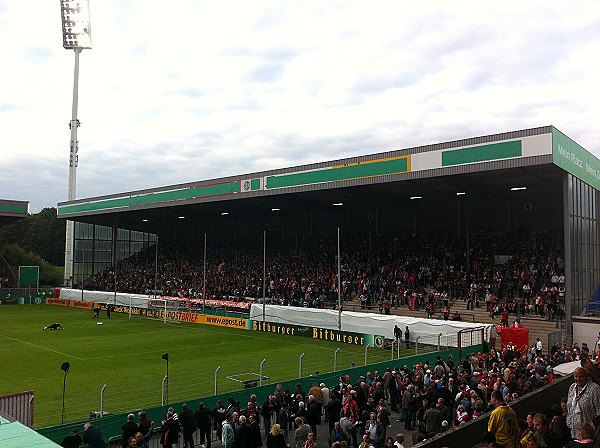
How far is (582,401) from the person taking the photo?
8.94 meters

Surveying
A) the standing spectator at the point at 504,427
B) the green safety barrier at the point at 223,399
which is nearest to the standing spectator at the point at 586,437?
the standing spectator at the point at 504,427

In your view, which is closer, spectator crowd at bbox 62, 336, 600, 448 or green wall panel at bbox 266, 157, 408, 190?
spectator crowd at bbox 62, 336, 600, 448

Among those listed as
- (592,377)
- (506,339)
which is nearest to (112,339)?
(506,339)

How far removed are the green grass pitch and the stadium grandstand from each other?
8181 millimetres

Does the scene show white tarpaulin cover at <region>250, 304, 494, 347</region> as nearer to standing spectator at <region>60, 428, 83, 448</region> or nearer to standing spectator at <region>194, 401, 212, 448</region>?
standing spectator at <region>194, 401, 212, 448</region>

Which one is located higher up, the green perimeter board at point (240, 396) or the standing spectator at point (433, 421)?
the standing spectator at point (433, 421)

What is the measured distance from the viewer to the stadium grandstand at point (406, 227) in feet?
106

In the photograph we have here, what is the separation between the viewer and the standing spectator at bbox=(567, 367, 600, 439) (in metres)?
8.85

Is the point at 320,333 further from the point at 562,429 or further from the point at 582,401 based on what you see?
the point at 582,401

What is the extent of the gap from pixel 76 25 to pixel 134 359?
5669 cm

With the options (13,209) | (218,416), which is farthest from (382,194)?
(13,209)

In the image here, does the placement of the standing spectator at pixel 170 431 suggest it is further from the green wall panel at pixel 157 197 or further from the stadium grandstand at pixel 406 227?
the green wall panel at pixel 157 197

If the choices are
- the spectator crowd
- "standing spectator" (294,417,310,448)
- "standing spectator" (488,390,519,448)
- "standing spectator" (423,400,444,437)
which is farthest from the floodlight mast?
"standing spectator" (488,390,519,448)

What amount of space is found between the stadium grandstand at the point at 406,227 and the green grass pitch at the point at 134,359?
8181mm
